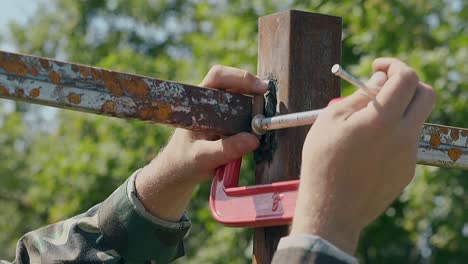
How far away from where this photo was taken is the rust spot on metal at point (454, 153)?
258cm

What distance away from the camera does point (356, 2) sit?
9.09 m

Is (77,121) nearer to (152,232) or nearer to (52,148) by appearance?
(52,148)

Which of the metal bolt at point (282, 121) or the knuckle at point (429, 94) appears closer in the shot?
the knuckle at point (429, 94)

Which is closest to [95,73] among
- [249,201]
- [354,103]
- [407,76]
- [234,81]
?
[234,81]

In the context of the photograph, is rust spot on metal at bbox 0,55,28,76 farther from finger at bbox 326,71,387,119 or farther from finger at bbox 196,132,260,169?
finger at bbox 326,71,387,119

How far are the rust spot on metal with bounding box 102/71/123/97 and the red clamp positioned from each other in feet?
1.09

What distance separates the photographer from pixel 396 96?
193 cm

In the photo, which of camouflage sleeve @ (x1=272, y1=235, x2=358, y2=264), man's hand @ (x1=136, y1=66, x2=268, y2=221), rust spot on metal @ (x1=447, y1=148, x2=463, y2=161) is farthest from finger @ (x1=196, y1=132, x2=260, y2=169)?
camouflage sleeve @ (x1=272, y1=235, x2=358, y2=264)

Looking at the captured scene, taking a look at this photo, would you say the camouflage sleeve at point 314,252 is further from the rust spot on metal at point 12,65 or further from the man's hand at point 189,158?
the rust spot on metal at point 12,65

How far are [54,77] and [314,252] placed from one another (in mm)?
754

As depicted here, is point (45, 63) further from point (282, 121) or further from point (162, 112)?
point (282, 121)

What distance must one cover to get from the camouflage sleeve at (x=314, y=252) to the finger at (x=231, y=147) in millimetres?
587

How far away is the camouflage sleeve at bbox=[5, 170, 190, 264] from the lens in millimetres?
2895

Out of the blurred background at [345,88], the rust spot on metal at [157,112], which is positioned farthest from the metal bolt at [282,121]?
Answer: the blurred background at [345,88]
